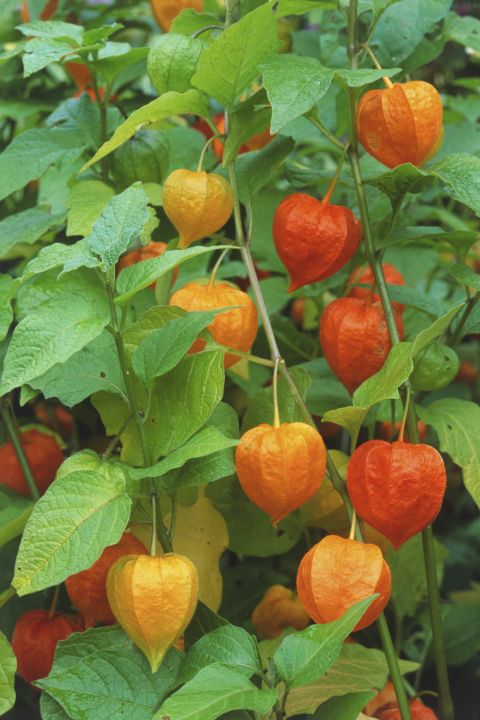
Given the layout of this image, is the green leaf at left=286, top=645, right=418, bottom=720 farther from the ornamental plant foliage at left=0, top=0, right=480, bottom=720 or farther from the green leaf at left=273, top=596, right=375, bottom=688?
the green leaf at left=273, top=596, right=375, bottom=688

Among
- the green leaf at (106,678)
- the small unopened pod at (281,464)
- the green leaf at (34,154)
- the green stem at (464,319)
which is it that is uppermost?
the green leaf at (34,154)

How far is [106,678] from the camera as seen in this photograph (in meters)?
0.63

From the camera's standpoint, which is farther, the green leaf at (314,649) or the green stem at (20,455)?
the green stem at (20,455)

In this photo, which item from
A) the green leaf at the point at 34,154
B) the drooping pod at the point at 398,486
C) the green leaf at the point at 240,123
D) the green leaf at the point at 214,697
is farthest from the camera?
the green leaf at the point at 34,154

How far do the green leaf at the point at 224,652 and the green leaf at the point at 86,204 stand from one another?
1.09ft

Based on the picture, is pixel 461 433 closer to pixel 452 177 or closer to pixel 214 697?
pixel 452 177

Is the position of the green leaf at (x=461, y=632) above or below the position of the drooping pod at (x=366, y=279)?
below

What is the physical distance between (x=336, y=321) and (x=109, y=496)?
0.23 m

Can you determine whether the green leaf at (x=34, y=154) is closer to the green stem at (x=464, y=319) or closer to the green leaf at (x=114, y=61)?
the green leaf at (x=114, y=61)

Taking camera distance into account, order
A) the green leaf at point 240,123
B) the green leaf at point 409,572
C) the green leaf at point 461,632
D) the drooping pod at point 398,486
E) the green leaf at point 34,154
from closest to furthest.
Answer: the drooping pod at point 398,486, the green leaf at point 240,123, the green leaf at point 34,154, the green leaf at point 409,572, the green leaf at point 461,632

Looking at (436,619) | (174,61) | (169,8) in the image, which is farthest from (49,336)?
(169,8)

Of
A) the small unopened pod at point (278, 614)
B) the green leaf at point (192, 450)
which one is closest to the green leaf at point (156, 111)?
the green leaf at point (192, 450)

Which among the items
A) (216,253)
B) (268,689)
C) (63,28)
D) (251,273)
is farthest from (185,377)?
(216,253)

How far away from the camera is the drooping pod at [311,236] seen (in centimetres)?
70
